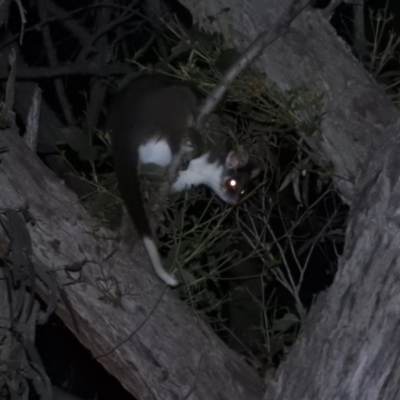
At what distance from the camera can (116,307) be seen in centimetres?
317

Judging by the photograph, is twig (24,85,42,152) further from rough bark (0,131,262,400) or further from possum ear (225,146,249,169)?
possum ear (225,146,249,169)

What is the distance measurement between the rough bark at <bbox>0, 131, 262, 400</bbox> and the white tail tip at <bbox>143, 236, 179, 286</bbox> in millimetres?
27

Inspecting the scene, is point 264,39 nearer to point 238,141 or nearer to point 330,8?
point 330,8

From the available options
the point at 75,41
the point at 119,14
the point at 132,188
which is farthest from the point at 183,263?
the point at 75,41

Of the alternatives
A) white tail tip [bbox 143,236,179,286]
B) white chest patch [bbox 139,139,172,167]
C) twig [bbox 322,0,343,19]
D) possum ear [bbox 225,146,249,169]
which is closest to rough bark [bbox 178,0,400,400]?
twig [bbox 322,0,343,19]

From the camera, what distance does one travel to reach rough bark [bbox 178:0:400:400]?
9.30 ft

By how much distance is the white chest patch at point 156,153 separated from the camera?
12.2ft

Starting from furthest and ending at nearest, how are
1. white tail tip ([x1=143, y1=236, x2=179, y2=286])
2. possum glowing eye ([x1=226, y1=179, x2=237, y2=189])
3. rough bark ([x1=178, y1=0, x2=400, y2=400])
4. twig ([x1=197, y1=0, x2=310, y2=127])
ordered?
possum glowing eye ([x1=226, y1=179, x2=237, y2=189]) < white tail tip ([x1=143, y1=236, x2=179, y2=286]) < twig ([x1=197, y1=0, x2=310, y2=127]) < rough bark ([x1=178, y1=0, x2=400, y2=400])

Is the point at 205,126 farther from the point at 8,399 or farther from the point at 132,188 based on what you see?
the point at 8,399

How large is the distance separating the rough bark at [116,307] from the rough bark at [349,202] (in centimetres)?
23

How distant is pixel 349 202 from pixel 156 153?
954 mm

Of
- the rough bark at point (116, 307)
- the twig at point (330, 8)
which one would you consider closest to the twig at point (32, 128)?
the rough bark at point (116, 307)

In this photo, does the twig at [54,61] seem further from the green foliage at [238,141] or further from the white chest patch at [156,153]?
the white chest patch at [156,153]

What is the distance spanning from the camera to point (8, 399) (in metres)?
3.74
